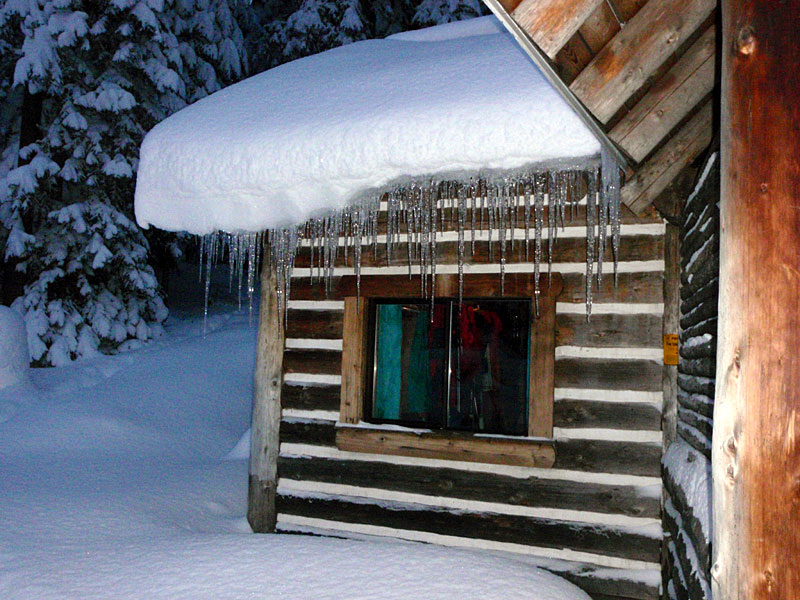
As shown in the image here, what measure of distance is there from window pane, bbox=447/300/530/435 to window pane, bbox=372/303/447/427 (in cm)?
14

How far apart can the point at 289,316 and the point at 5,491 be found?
3.34 metres

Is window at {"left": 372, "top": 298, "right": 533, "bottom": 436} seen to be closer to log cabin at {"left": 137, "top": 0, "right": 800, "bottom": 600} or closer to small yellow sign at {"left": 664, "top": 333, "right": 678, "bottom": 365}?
log cabin at {"left": 137, "top": 0, "right": 800, "bottom": 600}

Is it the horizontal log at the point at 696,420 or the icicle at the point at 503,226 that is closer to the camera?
→ the horizontal log at the point at 696,420

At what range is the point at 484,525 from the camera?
485 centimetres

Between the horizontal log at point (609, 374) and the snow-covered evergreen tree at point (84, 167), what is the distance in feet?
39.3

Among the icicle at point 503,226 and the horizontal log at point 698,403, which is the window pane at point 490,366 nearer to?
the icicle at point 503,226

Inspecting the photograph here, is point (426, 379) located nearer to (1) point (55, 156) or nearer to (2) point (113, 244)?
(2) point (113, 244)

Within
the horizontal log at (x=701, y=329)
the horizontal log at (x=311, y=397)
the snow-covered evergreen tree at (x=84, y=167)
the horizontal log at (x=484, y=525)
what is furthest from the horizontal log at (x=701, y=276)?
the snow-covered evergreen tree at (x=84, y=167)

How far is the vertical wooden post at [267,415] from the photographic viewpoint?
5.60 meters

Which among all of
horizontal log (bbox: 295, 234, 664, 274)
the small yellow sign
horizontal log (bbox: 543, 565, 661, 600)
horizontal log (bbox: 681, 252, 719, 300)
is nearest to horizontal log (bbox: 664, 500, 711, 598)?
horizontal log (bbox: 543, 565, 661, 600)

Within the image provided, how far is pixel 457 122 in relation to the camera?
165 inches

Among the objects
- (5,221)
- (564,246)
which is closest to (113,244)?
(5,221)

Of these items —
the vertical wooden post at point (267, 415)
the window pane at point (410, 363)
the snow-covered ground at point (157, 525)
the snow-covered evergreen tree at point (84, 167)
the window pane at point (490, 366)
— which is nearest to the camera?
the snow-covered ground at point (157, 525)

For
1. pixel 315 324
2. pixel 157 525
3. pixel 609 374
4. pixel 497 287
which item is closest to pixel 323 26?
pixel 315 324
